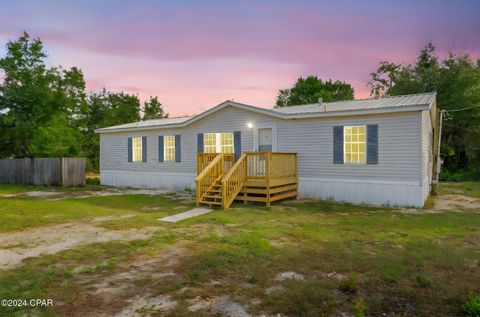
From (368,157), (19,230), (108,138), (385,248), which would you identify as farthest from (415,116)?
(108,138)

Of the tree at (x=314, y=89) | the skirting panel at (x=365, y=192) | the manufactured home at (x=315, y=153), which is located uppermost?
the tree at (x=314, y=89)

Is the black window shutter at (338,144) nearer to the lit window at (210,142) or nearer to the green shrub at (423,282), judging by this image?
the lit window at (210,142)

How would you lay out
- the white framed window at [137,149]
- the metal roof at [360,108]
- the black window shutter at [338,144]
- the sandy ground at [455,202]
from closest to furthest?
the metal roof at [360,108], the sandy ground at [455,202], the black window shutter at [338,144], the white framed window at [137,149]

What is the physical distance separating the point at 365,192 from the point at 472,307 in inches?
299

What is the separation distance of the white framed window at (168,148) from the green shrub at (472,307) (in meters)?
13.1

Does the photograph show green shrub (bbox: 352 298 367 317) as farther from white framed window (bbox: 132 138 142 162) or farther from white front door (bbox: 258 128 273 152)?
white framed window (bbox: 132 138 142 162)

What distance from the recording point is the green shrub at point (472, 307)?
3.09m

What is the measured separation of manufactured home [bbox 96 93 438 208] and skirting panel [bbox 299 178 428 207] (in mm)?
28

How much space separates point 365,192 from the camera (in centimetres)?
1048

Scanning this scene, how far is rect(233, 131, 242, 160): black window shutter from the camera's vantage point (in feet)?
42.5

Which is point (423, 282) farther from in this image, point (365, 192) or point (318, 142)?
point (318, 142)

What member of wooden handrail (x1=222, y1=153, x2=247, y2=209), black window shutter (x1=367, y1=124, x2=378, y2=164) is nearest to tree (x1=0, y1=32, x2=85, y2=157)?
wooden handrail (x1=222, y1=153, x2=247, y2=209)

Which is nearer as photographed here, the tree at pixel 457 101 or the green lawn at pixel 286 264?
the green lawn at pixel 286 264

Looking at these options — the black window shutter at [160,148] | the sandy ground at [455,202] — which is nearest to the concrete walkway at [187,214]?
the black window shutter at [160,148]
